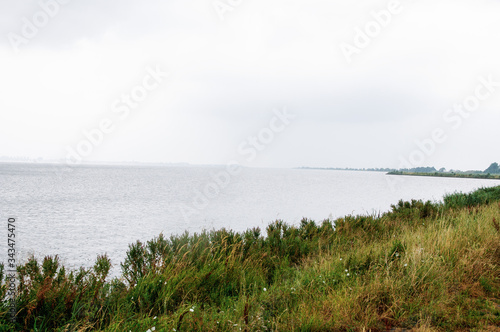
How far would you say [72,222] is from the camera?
2219 cm

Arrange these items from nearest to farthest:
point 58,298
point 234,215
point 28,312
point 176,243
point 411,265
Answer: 1. point 28,312
2. point 58,298
3. point 411,265
4. point 176,243
5. point 234,215

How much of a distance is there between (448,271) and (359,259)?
144 centimetres

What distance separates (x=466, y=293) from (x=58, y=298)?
5.89 metres

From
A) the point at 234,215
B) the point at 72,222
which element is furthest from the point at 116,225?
the point at 234,215

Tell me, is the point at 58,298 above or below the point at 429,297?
above

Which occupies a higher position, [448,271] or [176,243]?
[176,243]

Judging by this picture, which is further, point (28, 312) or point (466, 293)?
point (466, 293)

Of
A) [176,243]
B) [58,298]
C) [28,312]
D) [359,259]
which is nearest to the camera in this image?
[28,312]

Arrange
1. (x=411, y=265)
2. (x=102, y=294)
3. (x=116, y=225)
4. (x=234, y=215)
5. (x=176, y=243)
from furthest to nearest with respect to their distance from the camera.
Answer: (x=234, y=215)
(x=116, y=225)
(x=176, y=243)
(x=411, y=265)
(x=102, y=294)

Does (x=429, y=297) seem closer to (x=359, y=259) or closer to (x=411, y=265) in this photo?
(x=411, y=265)

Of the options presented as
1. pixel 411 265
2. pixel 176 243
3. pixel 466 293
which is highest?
pixel 176 243

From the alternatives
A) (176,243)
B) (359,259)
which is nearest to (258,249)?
(176,243)

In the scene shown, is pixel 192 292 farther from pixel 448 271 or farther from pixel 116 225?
pixel 116 225

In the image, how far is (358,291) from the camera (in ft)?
14.2
